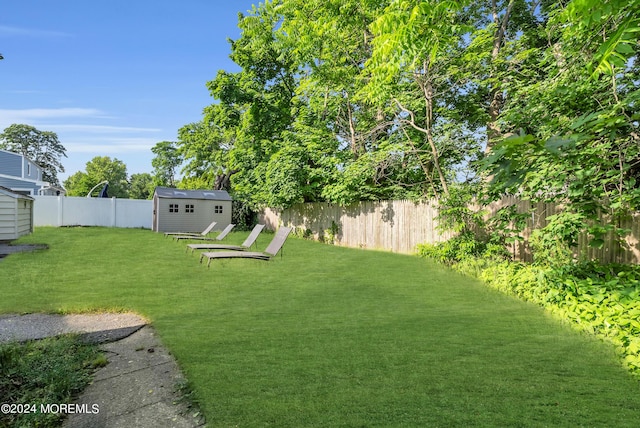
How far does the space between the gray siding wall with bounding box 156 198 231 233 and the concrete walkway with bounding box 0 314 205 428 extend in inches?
691

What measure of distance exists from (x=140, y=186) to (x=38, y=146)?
→ 1825 cm

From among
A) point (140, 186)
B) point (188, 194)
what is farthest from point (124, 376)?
point (140, 186)

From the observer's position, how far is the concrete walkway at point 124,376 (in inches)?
96.2

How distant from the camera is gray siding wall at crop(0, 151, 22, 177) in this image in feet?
90.5

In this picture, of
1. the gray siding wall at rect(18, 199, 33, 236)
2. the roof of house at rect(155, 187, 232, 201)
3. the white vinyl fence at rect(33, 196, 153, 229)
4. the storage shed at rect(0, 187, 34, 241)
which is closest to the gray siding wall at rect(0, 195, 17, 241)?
the storage shed at rect(0, 187, 34, 241)

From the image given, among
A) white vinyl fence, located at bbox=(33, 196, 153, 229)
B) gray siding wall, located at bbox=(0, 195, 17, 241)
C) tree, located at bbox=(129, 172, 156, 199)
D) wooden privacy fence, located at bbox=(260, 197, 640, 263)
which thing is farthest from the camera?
tree, located at bbox=(129, 172, 156, 199)

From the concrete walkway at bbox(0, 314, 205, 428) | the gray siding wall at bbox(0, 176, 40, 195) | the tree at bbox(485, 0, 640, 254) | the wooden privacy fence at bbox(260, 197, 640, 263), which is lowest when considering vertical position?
the concrete walkway at bbox(0, 314, 205, 428)

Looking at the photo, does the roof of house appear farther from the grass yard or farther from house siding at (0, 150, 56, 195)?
the grass yard

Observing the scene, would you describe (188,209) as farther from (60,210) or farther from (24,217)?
(24,217)

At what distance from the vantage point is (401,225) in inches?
489

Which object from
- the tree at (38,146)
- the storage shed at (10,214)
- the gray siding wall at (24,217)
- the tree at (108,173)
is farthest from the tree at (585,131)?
the tree at (38,146)

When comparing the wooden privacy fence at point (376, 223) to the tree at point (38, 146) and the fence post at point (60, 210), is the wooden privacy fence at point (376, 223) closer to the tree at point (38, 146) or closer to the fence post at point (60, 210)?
the fence post at point (60, 210)

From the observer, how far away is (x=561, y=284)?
5.45 metres

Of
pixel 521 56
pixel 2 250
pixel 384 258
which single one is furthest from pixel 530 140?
pixel 2 250
